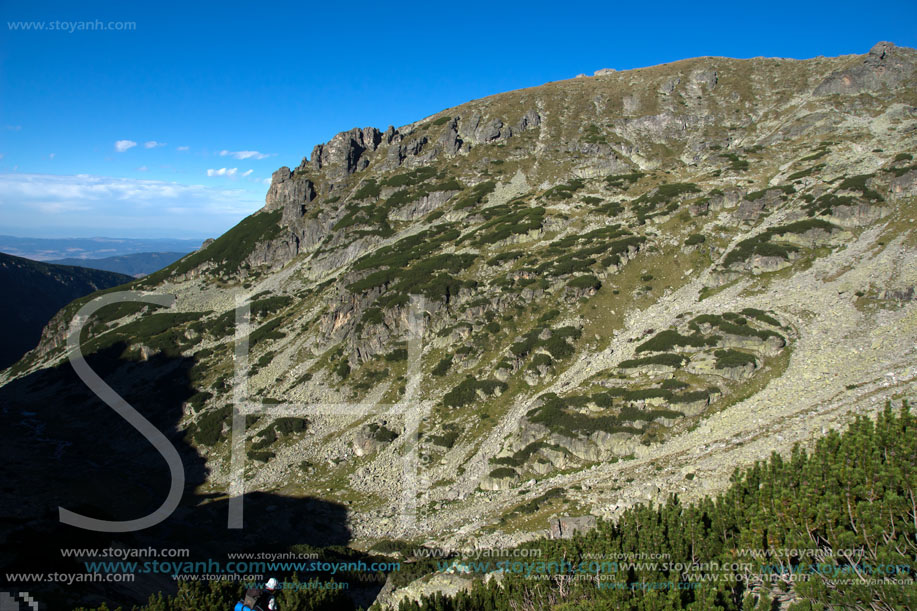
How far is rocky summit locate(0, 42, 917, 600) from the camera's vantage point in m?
40.6

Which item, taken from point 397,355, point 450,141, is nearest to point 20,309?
point 450,141

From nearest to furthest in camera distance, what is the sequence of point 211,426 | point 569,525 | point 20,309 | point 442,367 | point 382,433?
point 569,525 < point 382,433 < point 442,367 < point 211,426 < point 20,309

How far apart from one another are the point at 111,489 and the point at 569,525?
47.7m

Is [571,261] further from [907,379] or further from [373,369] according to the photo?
[907,379]

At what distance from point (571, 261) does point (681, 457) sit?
38381mm

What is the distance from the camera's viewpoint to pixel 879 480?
1508 centimetres

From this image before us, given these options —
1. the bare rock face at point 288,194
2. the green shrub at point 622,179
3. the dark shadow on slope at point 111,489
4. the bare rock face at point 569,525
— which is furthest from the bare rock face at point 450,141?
the bare rock face at point 569,525

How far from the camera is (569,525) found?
3216 cm

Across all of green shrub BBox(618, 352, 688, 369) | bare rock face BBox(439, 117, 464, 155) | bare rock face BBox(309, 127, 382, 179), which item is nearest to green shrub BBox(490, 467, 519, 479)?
green shrub BBox(618, 352, 688, 369)

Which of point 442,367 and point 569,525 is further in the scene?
point 442,367

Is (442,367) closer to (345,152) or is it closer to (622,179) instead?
(622,179)

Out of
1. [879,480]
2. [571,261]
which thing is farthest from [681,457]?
[571,261]

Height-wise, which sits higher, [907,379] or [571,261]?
[571,261]

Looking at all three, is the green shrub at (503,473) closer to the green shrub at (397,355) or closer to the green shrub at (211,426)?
the green shrub at (397,355)
